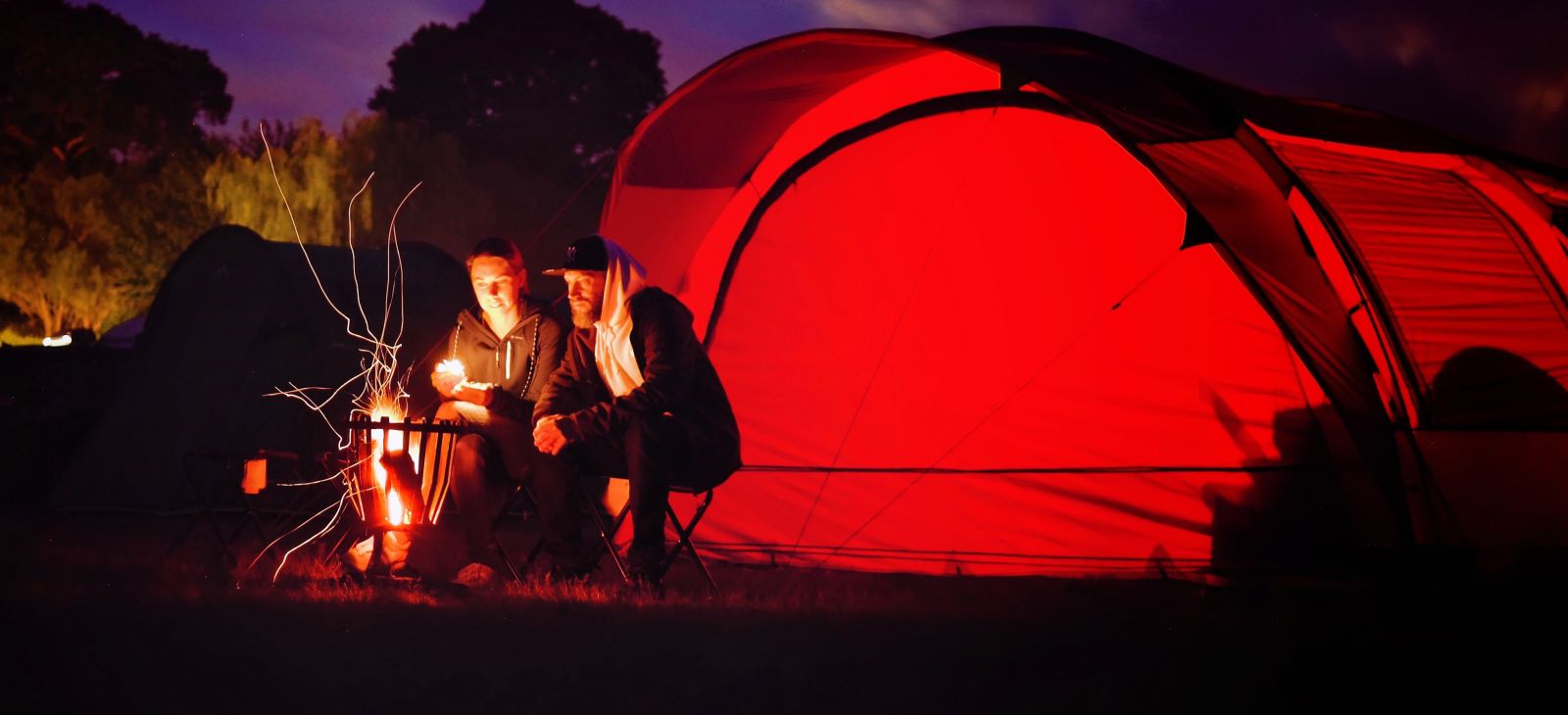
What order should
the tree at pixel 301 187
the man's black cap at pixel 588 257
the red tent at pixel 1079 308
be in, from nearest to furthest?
the man's black cap at pixel 588 257 → the red tent at pixel 1079 308 → the tree at pixel 301 187

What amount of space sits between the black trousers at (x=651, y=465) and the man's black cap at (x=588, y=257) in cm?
63

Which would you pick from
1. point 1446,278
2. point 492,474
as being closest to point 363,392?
point 492,474

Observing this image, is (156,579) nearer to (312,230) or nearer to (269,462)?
(269,462)

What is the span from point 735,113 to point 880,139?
2.24 feet

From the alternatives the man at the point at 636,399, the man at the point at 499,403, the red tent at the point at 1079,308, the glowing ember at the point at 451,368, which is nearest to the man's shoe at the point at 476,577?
the man at the point at 499,403

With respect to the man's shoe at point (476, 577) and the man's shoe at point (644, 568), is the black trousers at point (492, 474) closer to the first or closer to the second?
the man's shoe at point (476, 577)

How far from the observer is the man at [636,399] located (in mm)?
5090

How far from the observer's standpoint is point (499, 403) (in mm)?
5312

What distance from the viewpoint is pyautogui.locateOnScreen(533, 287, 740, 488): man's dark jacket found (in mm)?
5062

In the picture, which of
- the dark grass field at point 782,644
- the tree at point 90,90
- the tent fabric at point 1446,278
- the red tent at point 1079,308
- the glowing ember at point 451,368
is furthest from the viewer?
the tree at point 90,90

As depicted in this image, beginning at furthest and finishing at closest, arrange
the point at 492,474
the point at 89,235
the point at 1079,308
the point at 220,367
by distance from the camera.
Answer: the point at 89,235 < the point at 220,367 < the point at 1079,308 < the point at 492,474

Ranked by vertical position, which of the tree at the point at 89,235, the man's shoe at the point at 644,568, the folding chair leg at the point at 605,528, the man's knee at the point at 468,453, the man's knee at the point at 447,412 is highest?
the tree at the point at 89,235

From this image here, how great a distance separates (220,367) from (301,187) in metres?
20.8

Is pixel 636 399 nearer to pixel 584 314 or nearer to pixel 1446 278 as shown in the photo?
pixel 584 314
